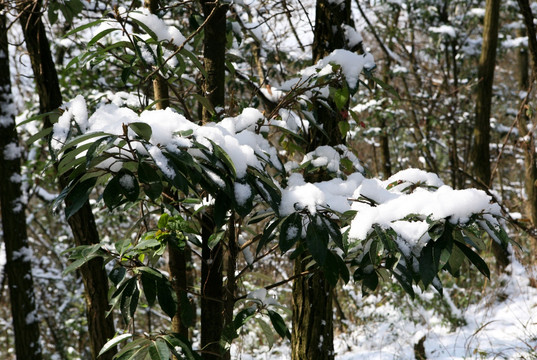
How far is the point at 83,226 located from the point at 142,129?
1.63 m

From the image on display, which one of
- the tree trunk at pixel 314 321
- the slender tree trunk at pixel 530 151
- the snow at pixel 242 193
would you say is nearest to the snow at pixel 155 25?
the snow at pixel 242 193

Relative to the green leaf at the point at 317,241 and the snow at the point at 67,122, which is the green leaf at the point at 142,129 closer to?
the snow at the point at 67,122

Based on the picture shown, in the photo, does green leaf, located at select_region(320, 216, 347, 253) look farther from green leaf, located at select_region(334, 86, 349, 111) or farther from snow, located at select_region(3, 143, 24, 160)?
snow, located at select_region(3, 143, 24, 160)

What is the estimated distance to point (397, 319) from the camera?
504 cm

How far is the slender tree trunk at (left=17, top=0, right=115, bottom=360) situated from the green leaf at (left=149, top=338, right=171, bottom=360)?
1179 millimetres

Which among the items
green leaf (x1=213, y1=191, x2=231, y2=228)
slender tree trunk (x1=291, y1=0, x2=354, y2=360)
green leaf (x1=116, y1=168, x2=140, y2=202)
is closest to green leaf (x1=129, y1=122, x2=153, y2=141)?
green leaf (x1=116, y1=168, x2=140, y2=202)

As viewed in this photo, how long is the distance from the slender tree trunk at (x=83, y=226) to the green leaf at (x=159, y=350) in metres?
1.18

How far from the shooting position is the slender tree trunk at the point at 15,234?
374cm

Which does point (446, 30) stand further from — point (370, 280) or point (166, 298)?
point (166, 298)

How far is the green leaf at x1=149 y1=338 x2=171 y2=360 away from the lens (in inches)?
46.4

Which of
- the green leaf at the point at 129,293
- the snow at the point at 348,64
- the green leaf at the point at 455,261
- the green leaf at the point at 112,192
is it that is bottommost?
the green leaf at the point at 455,261

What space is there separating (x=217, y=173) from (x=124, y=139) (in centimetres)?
24

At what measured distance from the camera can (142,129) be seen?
1051 mm

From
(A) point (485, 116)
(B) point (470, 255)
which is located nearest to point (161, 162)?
(B) point (470, 255)
